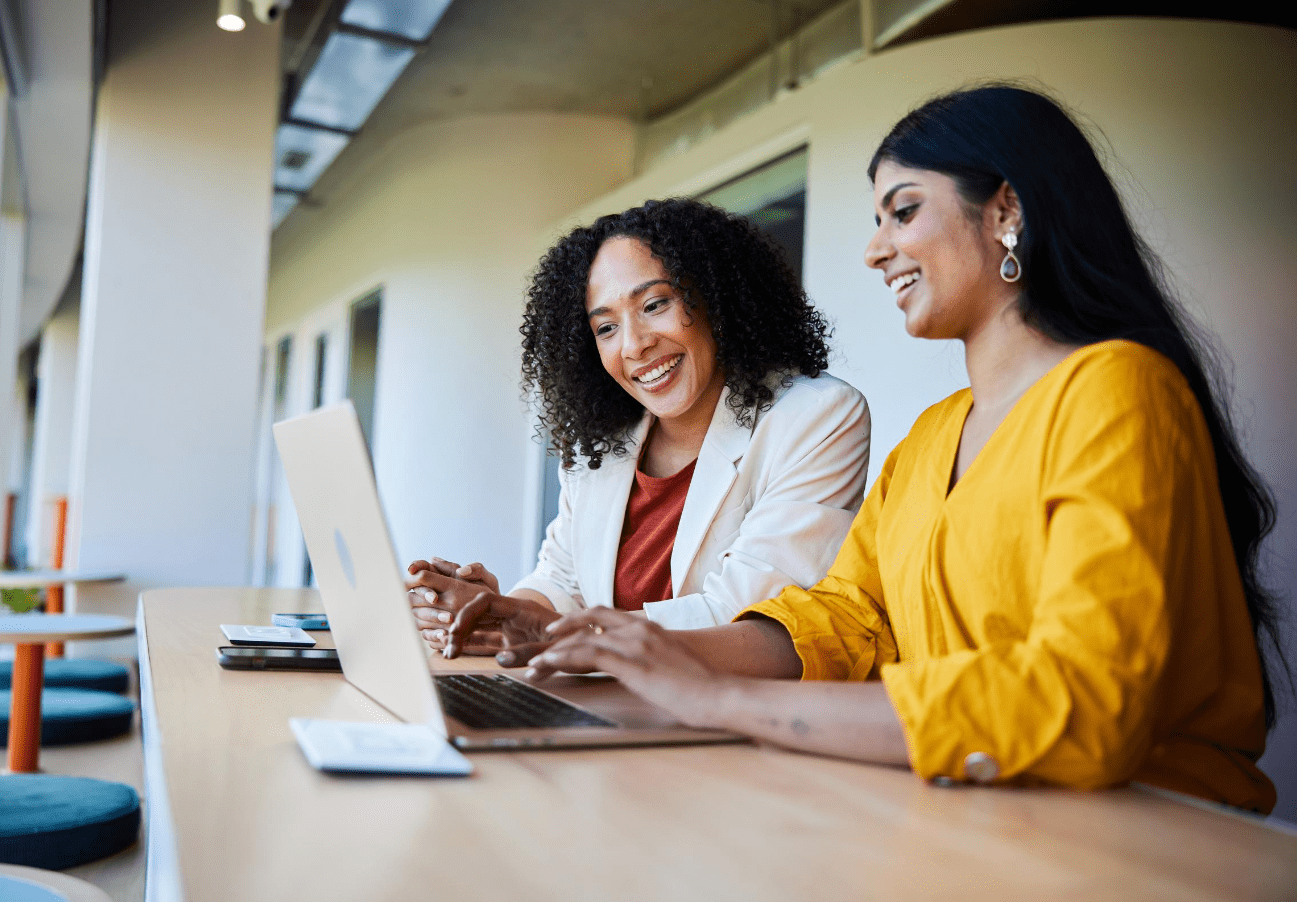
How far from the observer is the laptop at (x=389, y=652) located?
926mm

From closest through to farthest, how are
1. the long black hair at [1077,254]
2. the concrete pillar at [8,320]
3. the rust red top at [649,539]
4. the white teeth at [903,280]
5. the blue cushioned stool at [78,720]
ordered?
1. the long black hair at [1077,254]
2. the white teeth at [903,280]
3. the rust red top at [649,539]
4. the blue cushioned stool at [78,720]
5. the concrete pillar at [8,320]

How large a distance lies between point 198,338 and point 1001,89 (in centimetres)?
389

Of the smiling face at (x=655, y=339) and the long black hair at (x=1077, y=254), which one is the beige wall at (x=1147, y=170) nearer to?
the smiling face at (x=655, y=339)

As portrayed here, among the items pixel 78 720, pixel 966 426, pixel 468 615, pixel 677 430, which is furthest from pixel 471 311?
pixel 966 426

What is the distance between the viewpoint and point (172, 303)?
4395mm

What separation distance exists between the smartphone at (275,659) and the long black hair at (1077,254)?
1.00 m

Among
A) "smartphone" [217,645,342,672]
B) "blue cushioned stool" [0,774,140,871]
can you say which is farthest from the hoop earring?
"blue cushioned stool" [0,774,140,871]

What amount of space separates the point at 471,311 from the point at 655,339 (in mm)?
4852

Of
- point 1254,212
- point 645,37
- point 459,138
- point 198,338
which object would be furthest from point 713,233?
point 459,138

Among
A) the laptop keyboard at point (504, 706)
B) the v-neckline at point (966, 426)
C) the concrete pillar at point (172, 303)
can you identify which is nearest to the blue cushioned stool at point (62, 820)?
the laptop keyboard at point (504, 706)

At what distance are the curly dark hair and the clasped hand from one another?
2.02ft

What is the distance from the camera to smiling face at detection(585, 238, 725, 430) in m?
2.09

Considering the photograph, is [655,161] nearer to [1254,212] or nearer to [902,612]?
[1254,212]

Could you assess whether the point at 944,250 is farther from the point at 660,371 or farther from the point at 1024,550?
the point at 660,371
